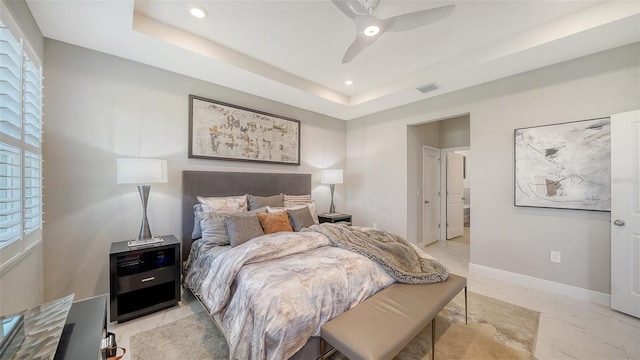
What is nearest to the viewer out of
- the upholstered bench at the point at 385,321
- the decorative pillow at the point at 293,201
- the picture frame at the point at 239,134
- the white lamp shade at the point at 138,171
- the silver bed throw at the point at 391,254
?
the upholstered bench at the point at 385,321

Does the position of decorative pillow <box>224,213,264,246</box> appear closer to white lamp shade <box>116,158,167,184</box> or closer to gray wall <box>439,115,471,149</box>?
white lamp shade <box>116,158,167,184</box>

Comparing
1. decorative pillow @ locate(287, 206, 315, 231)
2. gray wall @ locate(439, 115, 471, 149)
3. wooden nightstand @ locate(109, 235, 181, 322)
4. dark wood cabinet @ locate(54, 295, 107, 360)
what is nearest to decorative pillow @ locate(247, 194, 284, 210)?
decorative pillow @ locate(287, 206, 315, 231)

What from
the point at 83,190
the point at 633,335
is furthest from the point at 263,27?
the point at 633,335

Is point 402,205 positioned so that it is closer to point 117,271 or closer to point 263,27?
point 263,27

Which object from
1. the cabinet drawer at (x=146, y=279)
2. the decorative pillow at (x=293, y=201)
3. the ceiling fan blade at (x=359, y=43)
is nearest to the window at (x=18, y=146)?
the cabinet drawer at (x=146, y=279)

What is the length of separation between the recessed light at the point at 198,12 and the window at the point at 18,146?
46.9 inches

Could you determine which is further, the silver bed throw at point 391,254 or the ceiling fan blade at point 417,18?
the silver bed throw at point 391,254

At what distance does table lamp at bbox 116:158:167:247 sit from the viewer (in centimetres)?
227

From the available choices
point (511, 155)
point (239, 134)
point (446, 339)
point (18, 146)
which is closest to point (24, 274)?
point (18, 146)

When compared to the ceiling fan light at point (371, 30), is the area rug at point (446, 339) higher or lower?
lower

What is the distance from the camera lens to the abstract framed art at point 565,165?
8.39 ft

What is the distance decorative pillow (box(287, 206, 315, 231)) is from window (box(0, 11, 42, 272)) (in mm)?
2235

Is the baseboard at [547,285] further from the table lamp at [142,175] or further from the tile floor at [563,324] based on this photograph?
the table lamp at [142,175]

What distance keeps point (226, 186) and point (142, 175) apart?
111 centimetres
